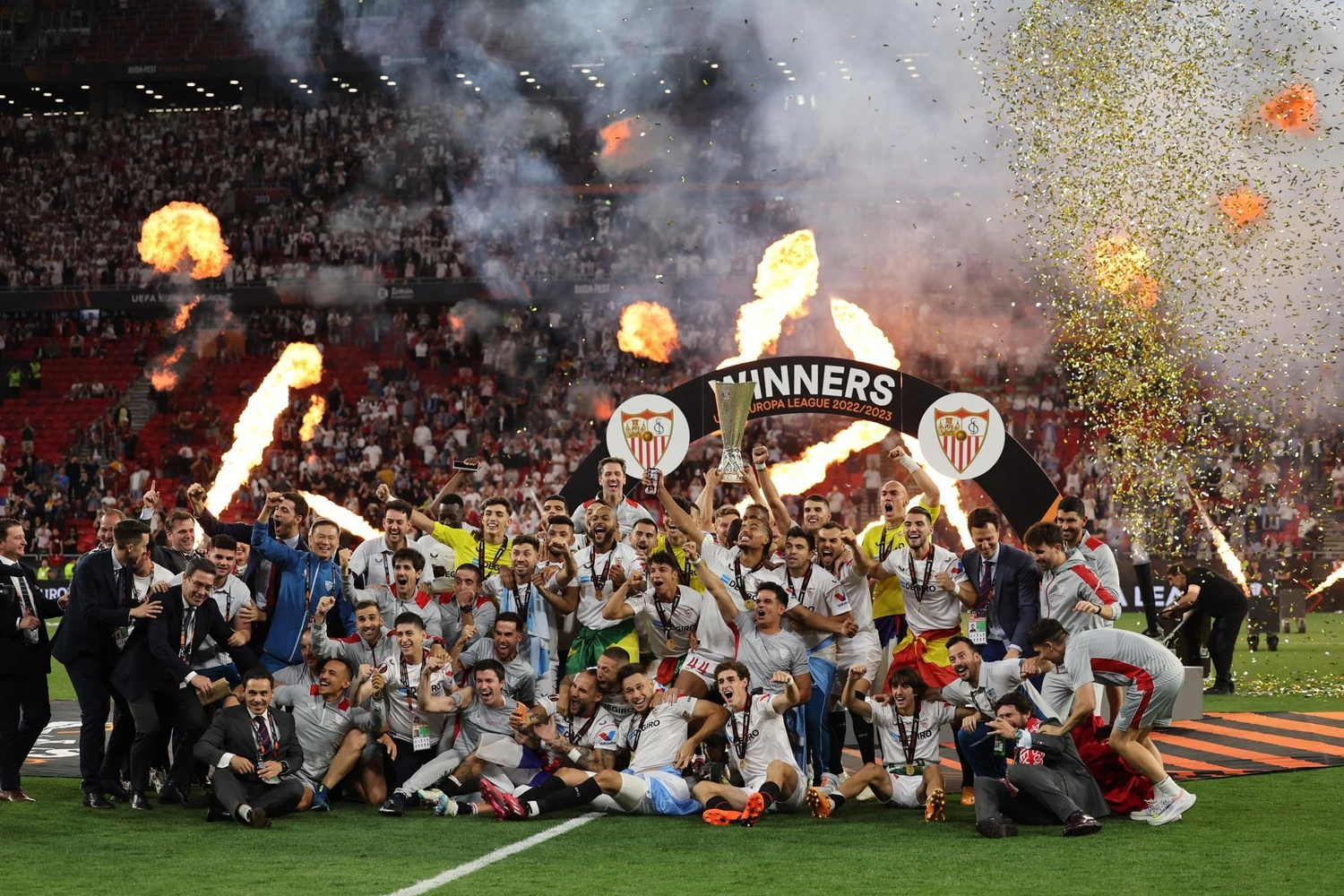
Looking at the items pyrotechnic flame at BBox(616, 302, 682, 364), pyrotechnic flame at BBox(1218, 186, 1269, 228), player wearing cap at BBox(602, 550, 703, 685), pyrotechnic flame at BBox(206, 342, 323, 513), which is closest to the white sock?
player wearing cap at BBox(602, 550, 703, 685)

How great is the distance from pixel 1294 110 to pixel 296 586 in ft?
41.8

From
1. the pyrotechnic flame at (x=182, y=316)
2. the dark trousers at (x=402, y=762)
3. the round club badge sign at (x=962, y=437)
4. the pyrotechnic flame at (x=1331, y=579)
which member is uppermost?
the pyrotechnic flame at (x=182, y=316)

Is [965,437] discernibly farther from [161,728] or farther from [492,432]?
[492,432]

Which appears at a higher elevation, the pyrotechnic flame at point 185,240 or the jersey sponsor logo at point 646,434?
the pyrotechnic flame at point 185,240

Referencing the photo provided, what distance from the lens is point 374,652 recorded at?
9.76 metres

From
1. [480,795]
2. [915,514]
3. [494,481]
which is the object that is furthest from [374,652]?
[494,481]

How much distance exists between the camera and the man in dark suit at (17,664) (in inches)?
366

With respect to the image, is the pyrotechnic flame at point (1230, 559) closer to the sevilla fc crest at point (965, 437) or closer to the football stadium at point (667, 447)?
the football stadium at point (667, 447)

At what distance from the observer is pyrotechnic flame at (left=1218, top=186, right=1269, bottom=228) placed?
17.1 meters

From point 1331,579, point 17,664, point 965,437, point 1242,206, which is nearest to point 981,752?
point 965,437

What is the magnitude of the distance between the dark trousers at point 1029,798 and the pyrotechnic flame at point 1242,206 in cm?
1039

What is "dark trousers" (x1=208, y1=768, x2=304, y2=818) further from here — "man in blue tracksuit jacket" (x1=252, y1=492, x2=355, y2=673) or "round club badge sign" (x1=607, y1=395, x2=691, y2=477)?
"round club badge sign" (x1=607, y1=395, x2=691, y2=477)

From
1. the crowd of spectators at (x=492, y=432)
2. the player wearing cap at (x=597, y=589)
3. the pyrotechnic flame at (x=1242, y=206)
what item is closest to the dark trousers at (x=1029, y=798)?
the player wearing cap at (x=597, y=589)

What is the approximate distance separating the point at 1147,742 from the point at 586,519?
391 cm
